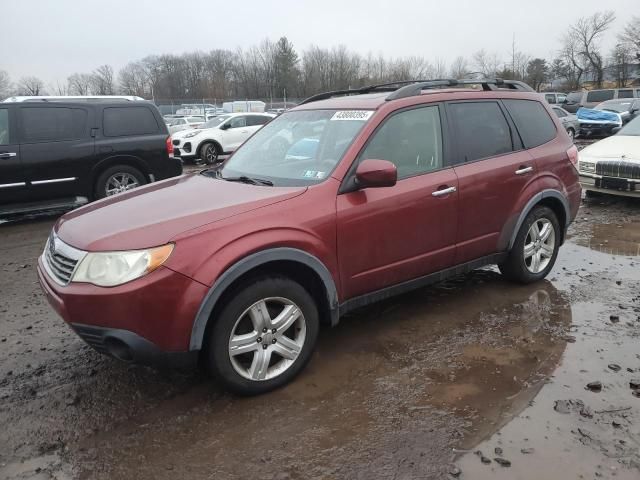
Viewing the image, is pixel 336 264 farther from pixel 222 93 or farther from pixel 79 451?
pixel 222 93

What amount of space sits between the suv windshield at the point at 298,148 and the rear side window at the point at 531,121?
1.71 meters

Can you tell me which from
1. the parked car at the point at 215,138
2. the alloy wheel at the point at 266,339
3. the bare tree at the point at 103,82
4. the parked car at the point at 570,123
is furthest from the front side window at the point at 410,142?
the bare tree at the point at 103,82

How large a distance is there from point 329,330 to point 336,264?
36.7 inches

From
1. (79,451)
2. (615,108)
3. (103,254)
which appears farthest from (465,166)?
(615,108)

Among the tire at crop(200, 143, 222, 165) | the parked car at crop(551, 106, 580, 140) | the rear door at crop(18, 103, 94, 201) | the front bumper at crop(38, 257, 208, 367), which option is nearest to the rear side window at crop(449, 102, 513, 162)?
the front bumper at crop(38, 257, 208, 367)

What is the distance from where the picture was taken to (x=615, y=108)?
22.8 metres

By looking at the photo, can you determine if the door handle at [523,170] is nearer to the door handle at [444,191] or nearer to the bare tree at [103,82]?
the door handle at [444,191]

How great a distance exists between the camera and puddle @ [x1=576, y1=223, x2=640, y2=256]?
619 centimetres

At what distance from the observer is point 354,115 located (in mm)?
3799

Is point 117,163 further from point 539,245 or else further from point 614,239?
point 614,239

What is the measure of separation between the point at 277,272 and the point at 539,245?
283cm

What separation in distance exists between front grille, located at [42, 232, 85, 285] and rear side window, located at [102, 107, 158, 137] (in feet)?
19.3

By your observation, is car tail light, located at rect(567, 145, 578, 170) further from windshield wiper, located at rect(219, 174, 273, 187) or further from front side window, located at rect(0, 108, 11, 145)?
front side window, located at rect(0, 108, 11, 145)

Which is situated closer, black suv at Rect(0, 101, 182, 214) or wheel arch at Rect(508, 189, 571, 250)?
wheel arch at Rect(508, 189, 571, 250)
